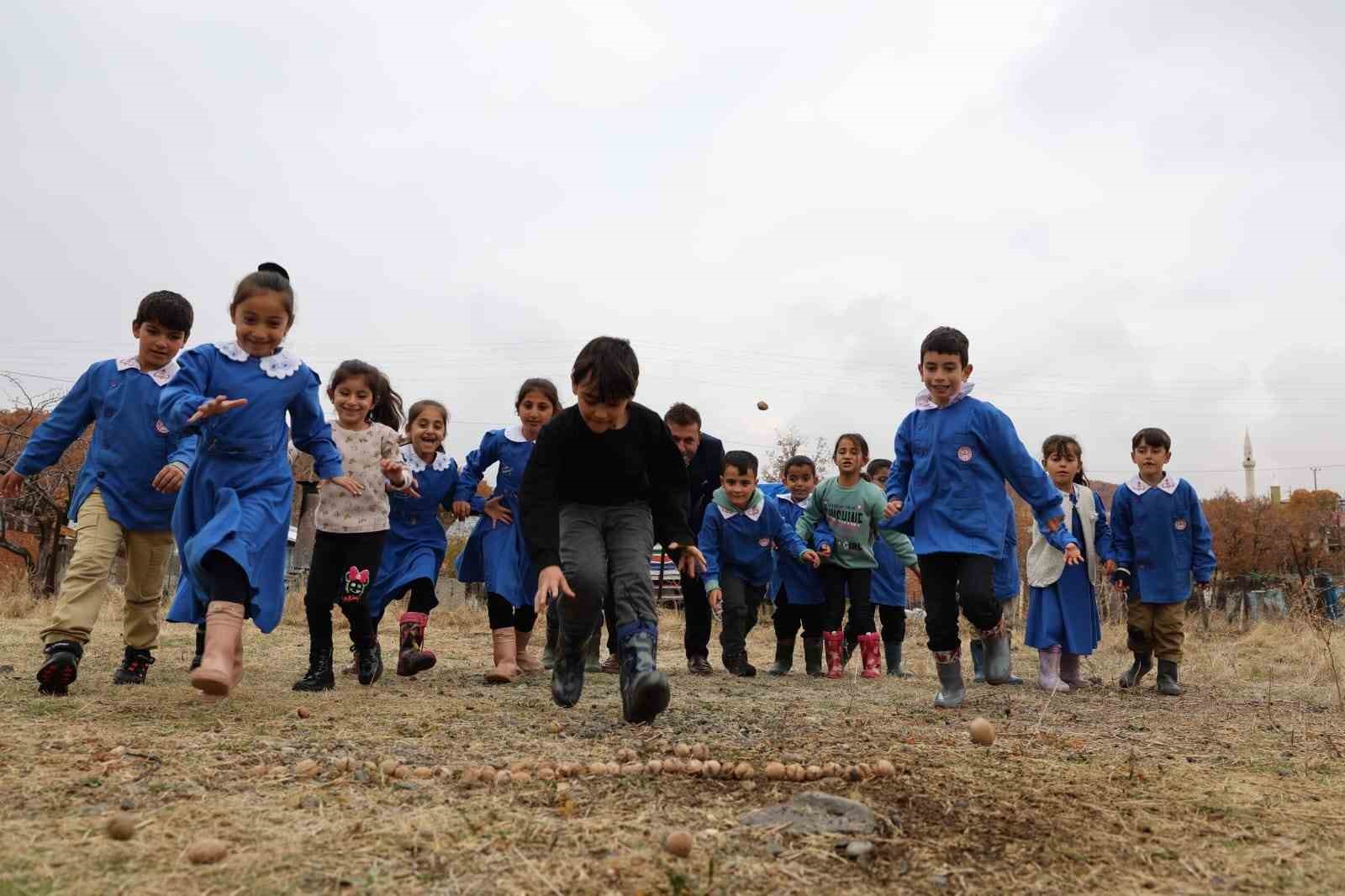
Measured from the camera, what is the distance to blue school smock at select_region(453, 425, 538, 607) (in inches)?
239

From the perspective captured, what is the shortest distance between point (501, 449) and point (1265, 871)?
15.5 feet

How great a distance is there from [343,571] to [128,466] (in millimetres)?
1097

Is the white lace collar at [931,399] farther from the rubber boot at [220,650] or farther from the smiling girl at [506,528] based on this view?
the rubber boot at [220,650]

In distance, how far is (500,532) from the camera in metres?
6.23

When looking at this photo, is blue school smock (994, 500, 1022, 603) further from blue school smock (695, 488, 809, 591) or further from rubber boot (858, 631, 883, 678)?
blue school smock (695, 488, 809, 591)

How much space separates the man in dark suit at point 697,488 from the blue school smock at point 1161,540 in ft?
8.91

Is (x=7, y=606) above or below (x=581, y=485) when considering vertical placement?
below

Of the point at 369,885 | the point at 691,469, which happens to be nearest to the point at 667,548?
the point at 369,885

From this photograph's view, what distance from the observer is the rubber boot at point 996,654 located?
18.7 feet

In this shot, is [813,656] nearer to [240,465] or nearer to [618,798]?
[240,465]

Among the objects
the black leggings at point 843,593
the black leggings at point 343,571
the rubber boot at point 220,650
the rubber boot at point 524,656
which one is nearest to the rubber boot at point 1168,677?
the black leggings at point 843,593

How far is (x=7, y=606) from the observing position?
9719 mm

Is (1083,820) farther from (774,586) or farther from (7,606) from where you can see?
(7,606)

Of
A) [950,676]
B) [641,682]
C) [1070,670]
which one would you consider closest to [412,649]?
[641,682]
